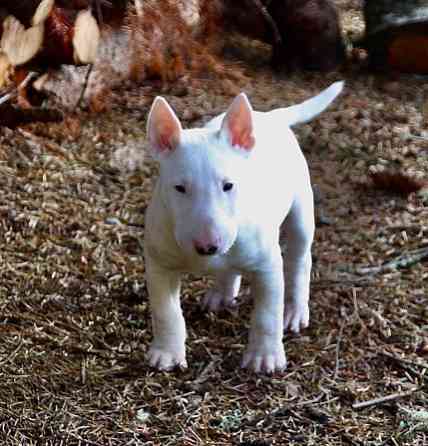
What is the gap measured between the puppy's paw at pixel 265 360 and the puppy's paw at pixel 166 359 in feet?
0.66

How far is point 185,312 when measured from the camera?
333 centimetres

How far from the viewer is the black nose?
8.18 feet

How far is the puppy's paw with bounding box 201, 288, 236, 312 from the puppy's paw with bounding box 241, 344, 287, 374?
0.37 metres

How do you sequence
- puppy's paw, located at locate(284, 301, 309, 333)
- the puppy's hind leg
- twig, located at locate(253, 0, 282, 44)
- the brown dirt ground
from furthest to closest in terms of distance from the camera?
twig, located at locate(253, 0, 282, 44)
puppy's paw, located at locate(284, 301, 309, 333)
the puppy's hind leg
the brown dirt ground

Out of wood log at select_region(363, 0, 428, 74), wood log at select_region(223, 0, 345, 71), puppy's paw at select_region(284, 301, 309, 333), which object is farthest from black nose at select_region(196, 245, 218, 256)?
wood log at select_region(363, 0, 428, 74)

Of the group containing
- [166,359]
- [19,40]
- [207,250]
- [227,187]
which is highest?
[227,187]

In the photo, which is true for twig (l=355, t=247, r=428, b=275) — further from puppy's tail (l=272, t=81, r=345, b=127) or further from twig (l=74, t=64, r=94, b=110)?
twig (l=74, t=64, r=94, b=110)

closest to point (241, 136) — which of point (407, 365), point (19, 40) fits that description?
point (407, 365)

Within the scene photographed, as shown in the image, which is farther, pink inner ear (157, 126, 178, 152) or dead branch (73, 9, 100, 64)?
dead branch (73, 9, 100, 64)

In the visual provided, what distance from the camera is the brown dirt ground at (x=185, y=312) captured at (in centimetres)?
275

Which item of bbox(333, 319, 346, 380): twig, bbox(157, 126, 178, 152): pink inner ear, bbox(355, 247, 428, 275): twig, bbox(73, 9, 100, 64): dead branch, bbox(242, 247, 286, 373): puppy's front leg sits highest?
bbox(157, 126, 178, 152): pink inner ear

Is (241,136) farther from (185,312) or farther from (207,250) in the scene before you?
(185,312)

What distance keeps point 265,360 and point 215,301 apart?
17.4 inches

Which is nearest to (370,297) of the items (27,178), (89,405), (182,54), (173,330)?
(173,330)
